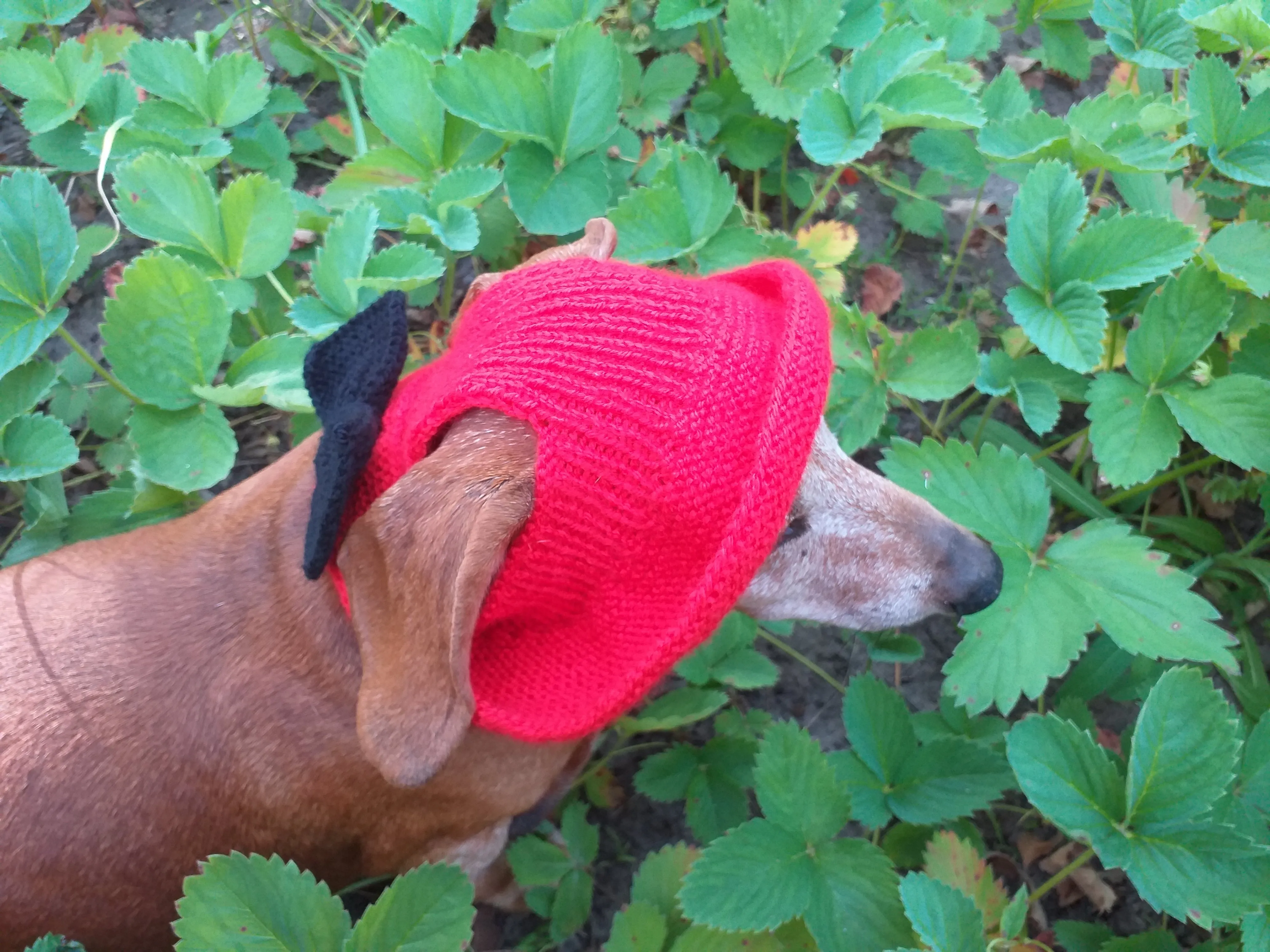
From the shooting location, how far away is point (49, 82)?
2.69m

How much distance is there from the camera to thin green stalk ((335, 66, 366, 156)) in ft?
9.92

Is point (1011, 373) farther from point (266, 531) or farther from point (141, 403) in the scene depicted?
point (141, 403)

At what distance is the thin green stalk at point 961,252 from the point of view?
303 cm

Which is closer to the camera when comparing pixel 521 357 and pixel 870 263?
pixel 521 357

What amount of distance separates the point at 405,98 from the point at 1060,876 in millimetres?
2523

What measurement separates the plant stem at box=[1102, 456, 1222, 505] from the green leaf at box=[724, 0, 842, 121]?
147 cm

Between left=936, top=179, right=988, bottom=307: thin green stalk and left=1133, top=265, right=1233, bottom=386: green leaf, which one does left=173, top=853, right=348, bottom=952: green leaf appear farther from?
left=936, top=179, right=988, bottom=307: thin green stalk

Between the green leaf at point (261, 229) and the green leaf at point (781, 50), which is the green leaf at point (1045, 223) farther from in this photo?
the green leaf at point (261, 229)

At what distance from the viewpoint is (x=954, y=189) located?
11.3ft

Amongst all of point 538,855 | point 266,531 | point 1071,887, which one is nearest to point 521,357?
point 266,531

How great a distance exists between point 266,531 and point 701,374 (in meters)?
0.97

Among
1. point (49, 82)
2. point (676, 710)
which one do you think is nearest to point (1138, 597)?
point (676, 710)

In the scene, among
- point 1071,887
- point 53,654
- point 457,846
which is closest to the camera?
point 53,654

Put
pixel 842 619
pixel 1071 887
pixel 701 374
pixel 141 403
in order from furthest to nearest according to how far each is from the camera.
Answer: pixel 1071 887 < pixel 141 403 < pixel 842 619 < pixel 701 374
